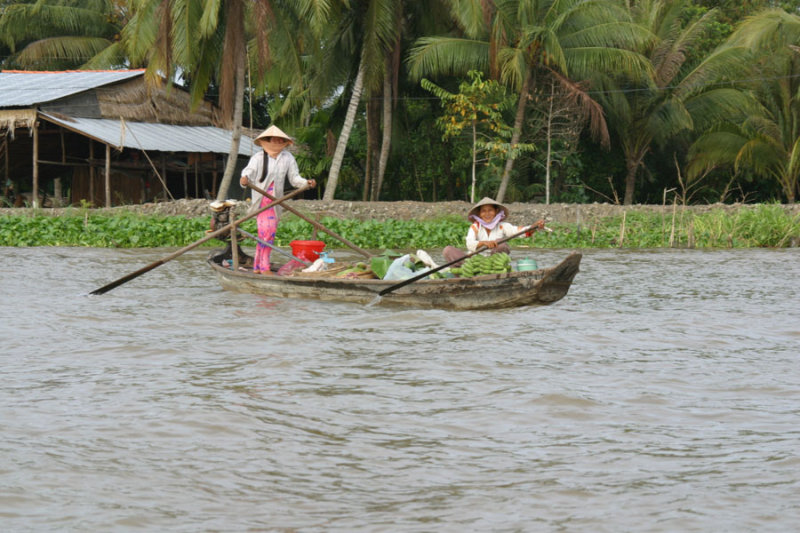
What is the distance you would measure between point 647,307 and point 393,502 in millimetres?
6057

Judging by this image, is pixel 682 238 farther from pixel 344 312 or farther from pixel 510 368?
pixel 510 368

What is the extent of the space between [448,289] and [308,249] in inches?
78.6

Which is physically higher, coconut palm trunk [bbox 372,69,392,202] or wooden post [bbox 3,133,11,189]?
coconut palm trunk [bbox 372,69,392,202]

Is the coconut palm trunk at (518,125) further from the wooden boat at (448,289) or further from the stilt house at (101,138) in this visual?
the wooden boat at (448,289)

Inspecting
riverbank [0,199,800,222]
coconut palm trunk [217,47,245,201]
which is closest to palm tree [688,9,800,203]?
riverbank [0,199,800,222]

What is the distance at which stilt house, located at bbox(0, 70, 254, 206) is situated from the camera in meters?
19.4

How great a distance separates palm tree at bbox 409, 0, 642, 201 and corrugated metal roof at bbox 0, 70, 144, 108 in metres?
7.03

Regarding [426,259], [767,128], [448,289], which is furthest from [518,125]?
[448,289]

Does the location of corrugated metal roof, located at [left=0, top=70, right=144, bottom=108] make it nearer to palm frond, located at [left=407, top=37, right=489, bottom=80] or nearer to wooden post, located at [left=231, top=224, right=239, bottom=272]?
palm frond, located at [left=407, top=37, right=489, bottom=80]

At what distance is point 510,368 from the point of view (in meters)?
6.02

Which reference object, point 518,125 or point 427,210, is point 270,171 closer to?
point 427,210

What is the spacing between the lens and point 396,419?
15.5 ft

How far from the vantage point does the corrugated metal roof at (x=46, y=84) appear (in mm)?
19281

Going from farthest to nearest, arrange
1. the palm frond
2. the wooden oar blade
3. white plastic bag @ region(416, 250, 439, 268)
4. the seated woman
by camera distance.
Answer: the palm frond < the wooden oar blade < white plastic bag @ region(416, 250, 439, 268) < the seated woman
